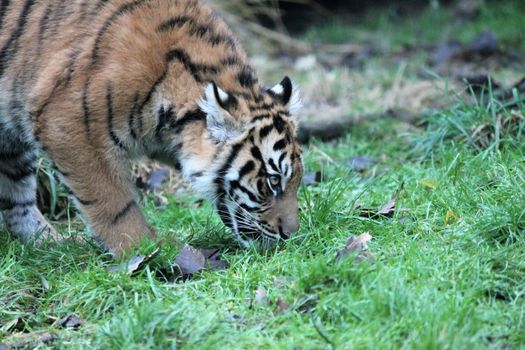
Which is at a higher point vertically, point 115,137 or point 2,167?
point 115,137

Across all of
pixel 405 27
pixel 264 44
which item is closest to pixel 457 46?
pixel 405 27

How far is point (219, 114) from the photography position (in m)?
4.63

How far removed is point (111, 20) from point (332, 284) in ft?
7.15

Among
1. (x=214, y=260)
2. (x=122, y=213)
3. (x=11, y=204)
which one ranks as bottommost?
(x=11, y=204)

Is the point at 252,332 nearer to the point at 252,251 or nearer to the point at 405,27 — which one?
the point at 252,251

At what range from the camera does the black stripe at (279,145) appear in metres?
4.71

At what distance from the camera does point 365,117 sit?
782cm

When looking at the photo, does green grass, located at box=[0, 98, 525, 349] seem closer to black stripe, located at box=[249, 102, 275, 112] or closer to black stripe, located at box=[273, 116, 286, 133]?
black stripe, located at box=[273, 116, 286, 133]

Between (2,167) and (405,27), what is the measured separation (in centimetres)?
795

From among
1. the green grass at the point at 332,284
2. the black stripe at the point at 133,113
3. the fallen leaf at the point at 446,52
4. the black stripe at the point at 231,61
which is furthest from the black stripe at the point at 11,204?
the fallen leaf at the point at 446,52

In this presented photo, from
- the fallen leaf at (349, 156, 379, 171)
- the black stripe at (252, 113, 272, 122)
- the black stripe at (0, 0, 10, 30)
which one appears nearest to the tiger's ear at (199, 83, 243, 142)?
the black stripe at (252, 113, 272, 122)

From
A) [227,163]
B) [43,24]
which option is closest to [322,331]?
[227,163]

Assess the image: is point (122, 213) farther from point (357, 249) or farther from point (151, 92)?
point (357, 249)

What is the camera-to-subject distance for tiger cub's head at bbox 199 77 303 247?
470 centimetres
